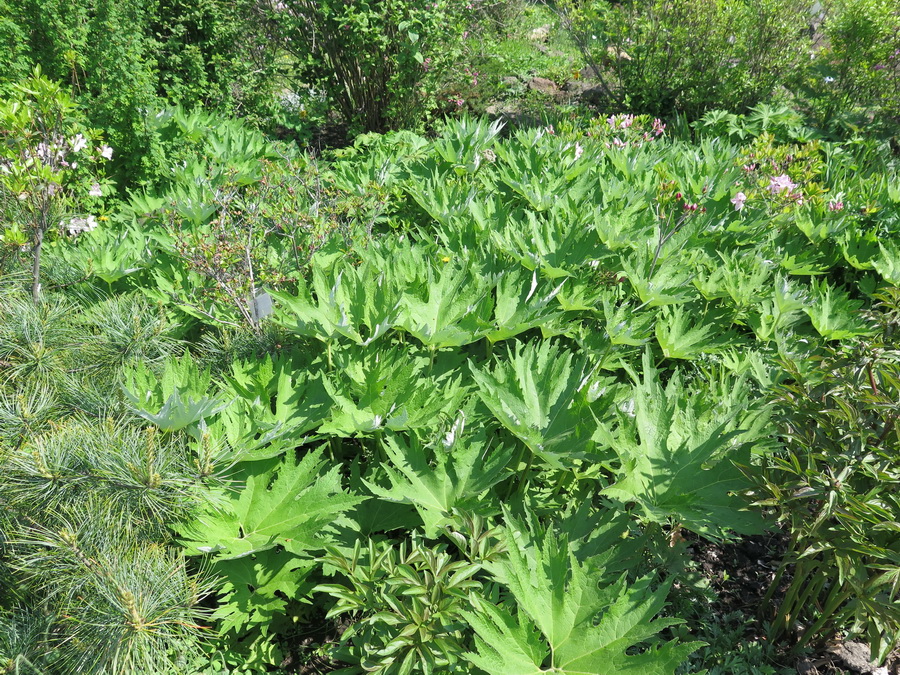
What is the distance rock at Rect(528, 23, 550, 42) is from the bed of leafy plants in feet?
26.8

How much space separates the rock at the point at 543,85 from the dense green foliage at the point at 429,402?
13.4ft

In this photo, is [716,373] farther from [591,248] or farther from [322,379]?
[322,379]

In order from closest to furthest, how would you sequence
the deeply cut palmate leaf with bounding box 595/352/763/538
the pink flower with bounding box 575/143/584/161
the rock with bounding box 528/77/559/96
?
the deeply cut palmate leaf with bounding box 595/352/763/538 < the pink flower with bounding box 575/143/584/161 < the rock with bounding box 528/77/559/96

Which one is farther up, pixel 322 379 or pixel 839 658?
pixel 322 379

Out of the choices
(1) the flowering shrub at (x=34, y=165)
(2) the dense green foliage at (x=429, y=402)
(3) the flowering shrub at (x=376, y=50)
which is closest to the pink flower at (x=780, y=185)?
(2) the dense green foliage at (x=429, y=402)

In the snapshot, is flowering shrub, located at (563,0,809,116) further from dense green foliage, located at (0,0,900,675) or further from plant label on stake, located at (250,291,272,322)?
plant label on stake, located at (250,291,272,322)

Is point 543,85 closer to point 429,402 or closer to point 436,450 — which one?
point 429,402

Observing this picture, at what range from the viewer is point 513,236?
2979 millimetres

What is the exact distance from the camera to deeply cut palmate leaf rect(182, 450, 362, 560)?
1785mm

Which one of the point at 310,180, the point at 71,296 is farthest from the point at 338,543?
the point at 310,180

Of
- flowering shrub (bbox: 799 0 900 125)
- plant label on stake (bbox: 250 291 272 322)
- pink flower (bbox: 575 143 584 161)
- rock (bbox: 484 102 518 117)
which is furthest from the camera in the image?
rock (bbox: 484 102 518 117)

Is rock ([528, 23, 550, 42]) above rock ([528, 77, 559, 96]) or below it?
above

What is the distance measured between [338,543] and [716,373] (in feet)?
6.04

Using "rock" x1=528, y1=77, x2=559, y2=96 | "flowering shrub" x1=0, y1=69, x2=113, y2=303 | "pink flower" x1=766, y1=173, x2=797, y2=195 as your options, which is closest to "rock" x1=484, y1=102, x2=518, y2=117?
"rock" x1=528, y1=77, x2=559, y2=96
